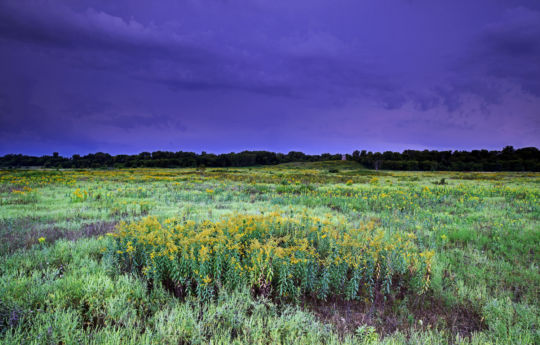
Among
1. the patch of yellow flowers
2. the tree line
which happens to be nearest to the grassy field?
the patch of yellow flowers

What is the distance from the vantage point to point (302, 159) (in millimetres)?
Result: 120438

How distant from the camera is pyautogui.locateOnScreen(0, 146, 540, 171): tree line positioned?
7950 centimetres

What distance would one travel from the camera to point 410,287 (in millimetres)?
4391

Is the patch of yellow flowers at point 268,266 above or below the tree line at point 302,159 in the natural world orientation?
below

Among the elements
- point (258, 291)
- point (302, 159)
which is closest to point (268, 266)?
point (258, 291)

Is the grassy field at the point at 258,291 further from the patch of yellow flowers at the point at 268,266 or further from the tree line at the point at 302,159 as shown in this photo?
the tree line at the point at 302,159

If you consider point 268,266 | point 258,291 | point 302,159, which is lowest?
point 258,291

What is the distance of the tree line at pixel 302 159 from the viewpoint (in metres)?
79.5

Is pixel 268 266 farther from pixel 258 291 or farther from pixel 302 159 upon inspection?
pixel 302 159

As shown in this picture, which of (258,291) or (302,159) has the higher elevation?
(302,159)

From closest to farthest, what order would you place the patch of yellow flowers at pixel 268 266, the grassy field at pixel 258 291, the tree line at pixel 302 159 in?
the grassy field at pixel 258 291 → the patch of yellow flowers at pixel 268 266 → the tree line at pixel 302 159

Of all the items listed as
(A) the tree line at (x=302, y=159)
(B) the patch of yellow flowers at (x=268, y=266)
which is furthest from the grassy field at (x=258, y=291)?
(A) the tree line at (x=302, y=159)

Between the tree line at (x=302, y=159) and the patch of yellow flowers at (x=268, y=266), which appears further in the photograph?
the tree line at (x=302, y=159)

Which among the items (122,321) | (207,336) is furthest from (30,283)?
(207,336)
